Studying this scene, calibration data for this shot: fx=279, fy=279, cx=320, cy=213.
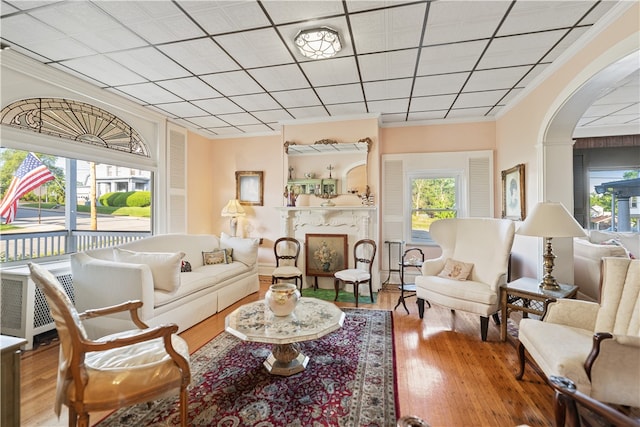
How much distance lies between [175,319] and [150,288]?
0.50 meters

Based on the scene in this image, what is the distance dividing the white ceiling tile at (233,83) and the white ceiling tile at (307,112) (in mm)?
840

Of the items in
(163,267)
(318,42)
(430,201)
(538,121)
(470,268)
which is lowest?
(470,268)

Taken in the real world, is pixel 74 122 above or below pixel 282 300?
above

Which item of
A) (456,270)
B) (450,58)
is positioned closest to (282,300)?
(456,270)

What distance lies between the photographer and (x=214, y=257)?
4.19m

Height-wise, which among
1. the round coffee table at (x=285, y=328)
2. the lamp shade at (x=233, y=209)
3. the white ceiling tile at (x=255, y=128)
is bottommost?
the round coffee table at (x=285, y=328)

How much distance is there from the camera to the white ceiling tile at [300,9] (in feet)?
6.68

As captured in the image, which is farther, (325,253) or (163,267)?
(325,253)

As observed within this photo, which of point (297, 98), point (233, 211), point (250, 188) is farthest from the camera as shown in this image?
point (250, 188)

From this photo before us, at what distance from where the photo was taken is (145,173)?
4445 millimetres

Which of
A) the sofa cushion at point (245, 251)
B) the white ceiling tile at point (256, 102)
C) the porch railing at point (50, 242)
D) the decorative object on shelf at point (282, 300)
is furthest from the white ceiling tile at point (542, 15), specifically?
the porch railing at point (50, 242)

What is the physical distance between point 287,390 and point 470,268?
247cm

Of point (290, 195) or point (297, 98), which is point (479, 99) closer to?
point (297, 98)

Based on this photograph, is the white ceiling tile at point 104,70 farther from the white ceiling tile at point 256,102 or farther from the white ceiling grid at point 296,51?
the white ceiling tile at point 256,102
